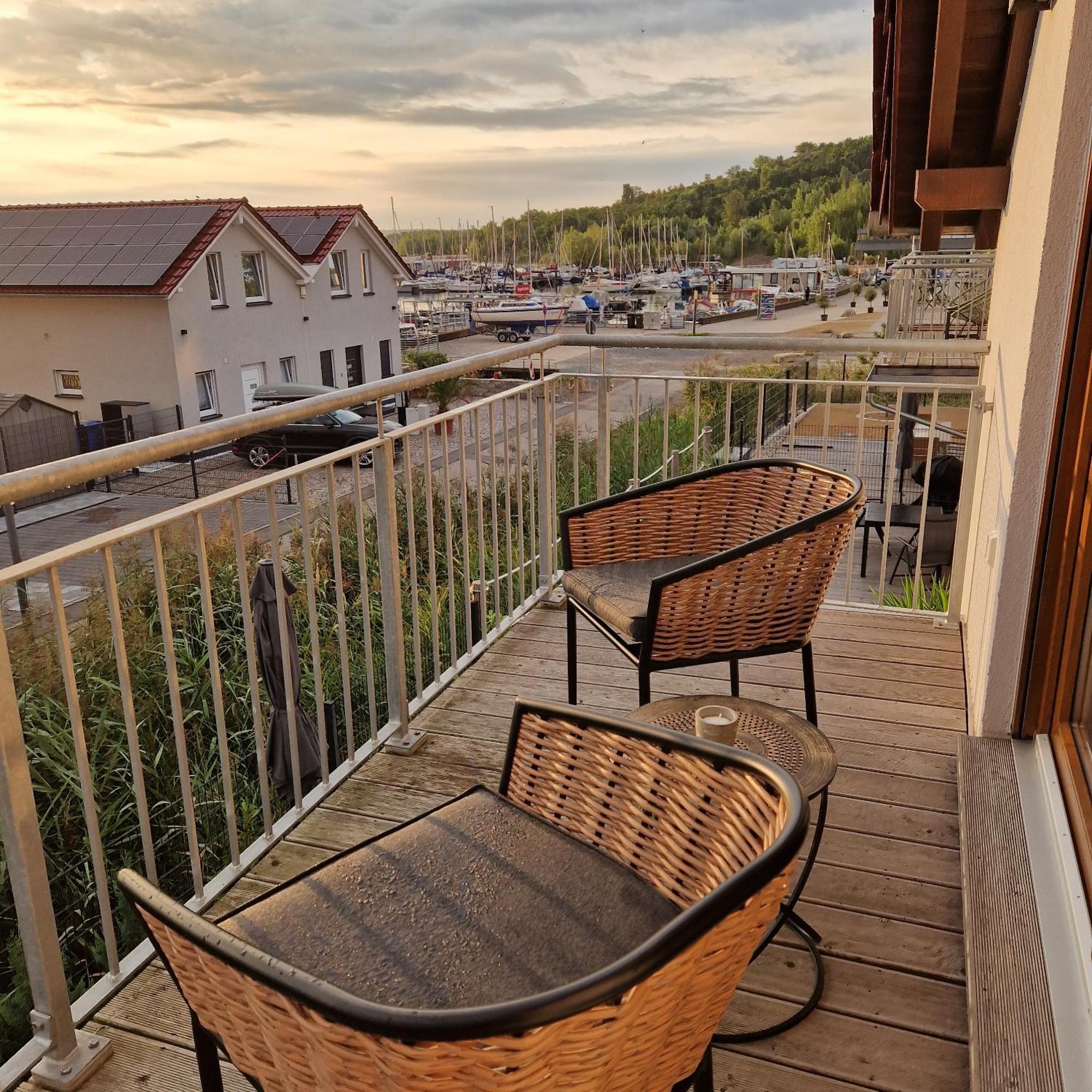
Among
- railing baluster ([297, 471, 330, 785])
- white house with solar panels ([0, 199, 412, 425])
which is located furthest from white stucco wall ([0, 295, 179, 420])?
railing baluster ([297, 471, 330, 785])

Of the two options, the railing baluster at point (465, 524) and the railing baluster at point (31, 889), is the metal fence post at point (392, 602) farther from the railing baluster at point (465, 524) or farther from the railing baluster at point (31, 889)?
the railing baluster at point (31, 889)

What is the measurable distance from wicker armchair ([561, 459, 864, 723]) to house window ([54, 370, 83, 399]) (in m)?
23.8

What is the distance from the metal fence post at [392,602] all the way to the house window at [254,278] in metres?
21.9

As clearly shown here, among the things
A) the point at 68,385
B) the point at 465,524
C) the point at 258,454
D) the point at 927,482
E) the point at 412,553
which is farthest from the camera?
the point at 68,385

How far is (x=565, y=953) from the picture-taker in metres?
1.28

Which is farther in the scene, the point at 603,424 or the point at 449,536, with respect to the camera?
the point at 603,424

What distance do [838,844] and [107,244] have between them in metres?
24.3

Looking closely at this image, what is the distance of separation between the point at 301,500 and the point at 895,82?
278 cm

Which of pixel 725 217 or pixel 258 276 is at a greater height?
pixel 725 217

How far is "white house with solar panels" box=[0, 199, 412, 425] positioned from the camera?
70.5ft

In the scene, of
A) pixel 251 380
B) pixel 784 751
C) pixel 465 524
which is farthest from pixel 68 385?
pixel 784 751

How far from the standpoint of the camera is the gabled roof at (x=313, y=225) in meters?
24.8

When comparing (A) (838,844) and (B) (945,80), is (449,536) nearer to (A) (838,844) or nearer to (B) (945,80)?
(A) (838,844)

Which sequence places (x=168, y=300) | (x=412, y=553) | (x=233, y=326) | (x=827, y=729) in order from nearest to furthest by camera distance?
1. (x=827, y=729)
2. (x=412, y=553)
3. (x=168, y=300)
4. (x=233, y=326)
